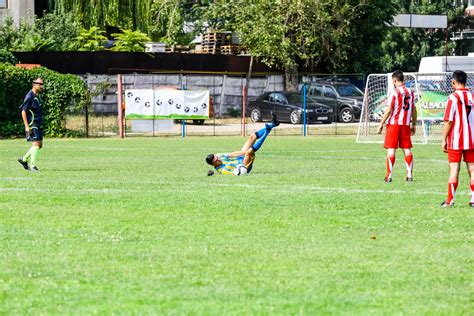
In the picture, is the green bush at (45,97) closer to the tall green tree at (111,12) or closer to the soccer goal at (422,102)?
Result: the soccer goal at (422,102)

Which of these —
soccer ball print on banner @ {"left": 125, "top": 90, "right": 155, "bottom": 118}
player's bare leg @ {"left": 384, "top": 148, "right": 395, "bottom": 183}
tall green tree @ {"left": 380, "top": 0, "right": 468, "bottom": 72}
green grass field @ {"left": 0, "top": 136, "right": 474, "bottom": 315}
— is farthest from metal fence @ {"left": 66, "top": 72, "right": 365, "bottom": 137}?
player's bare leg @ {"left": 384, "top": 148, "right": 395, "bottom": 183}

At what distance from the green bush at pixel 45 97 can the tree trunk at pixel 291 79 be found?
16.3m

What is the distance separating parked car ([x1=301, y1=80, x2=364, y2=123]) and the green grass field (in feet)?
93.3

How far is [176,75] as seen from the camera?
50469 mm

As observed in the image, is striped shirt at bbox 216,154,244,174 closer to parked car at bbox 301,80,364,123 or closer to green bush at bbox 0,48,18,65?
parked car at bbox 301,80,364,123

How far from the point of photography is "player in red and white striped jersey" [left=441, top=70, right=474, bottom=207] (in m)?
14.2

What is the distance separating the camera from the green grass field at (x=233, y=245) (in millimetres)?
8109

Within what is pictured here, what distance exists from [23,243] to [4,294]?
253 centimetres

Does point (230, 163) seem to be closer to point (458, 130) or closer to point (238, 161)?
point (238, 161)

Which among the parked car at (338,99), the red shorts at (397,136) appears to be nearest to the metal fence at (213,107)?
the parked car at (338,99)

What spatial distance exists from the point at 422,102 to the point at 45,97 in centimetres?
1331

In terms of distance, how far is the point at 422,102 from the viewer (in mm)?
38969

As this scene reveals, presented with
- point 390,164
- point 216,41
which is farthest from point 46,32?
point 390,164

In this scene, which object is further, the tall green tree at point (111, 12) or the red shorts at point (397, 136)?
the tall green tree at point (111, 12)
